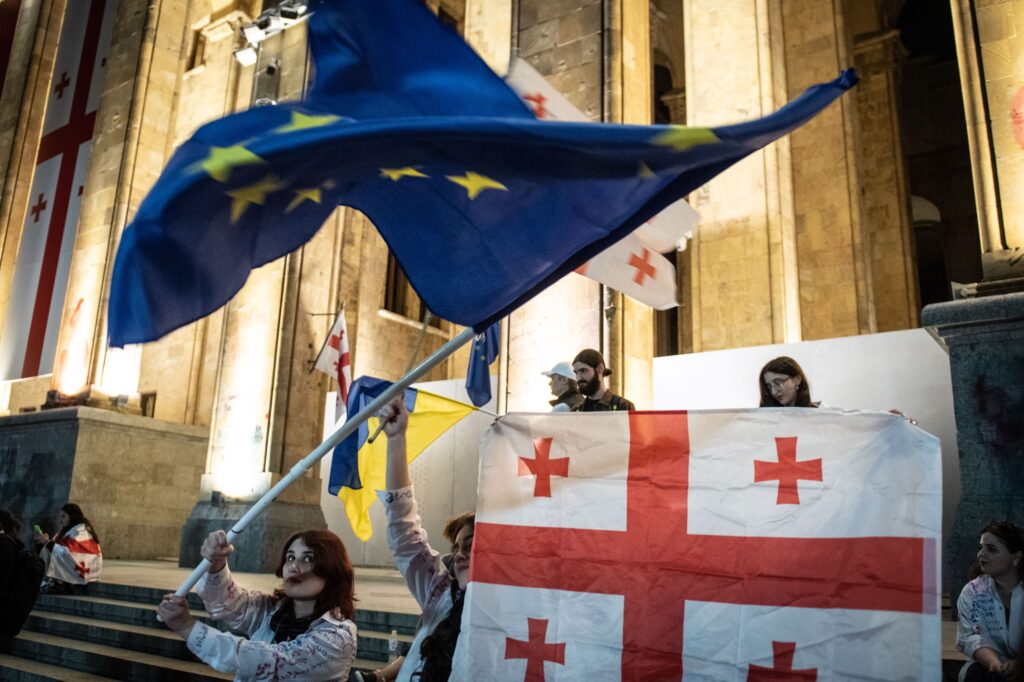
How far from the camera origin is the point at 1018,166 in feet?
20.1

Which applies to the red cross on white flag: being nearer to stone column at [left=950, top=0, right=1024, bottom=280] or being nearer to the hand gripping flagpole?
the hand gripping flagpole

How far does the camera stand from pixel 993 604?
12.4 feet

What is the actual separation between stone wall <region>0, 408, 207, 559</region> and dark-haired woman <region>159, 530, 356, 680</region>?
36.7 ft

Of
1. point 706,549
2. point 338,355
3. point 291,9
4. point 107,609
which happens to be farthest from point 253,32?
point 706,549

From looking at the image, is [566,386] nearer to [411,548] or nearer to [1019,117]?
[411,548]

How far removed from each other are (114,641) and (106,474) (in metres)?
7.17

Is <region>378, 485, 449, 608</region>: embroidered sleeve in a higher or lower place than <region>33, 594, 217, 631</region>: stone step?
higher

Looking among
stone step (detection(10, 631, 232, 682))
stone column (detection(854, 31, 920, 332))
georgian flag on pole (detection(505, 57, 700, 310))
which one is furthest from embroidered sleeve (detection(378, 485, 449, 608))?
stone column (detection(854, 31, 920, 332))

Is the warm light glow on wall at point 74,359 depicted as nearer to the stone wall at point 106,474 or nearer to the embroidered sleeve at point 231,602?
the stone wall at point 106,474

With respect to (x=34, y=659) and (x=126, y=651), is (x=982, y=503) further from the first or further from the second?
A: (x=34, y=659)

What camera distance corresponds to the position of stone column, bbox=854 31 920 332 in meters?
15.0

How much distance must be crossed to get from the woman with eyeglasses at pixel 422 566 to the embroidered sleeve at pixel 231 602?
0.62 metres

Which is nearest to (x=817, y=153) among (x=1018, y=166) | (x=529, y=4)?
(x=529, y=4)

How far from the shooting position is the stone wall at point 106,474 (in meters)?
12.8
